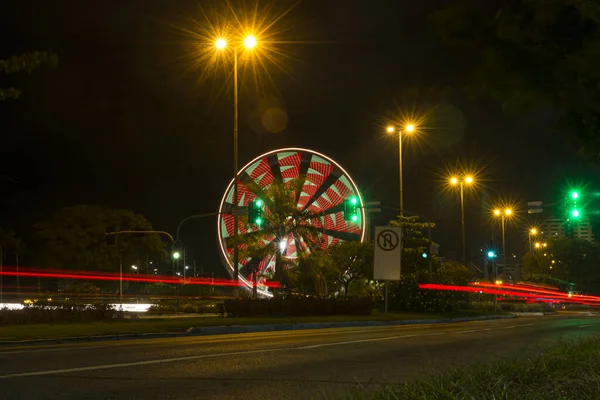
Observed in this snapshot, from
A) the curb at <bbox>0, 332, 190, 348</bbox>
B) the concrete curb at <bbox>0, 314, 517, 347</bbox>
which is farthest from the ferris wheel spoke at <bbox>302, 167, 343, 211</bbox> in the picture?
the curb at <bbox>0, 332, 190, 348</bbox>

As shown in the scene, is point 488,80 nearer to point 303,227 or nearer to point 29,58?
point 29,58

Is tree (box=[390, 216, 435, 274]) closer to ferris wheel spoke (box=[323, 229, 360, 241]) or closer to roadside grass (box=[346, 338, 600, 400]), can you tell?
ferris wheel spoke (box=[323, 229, 360, 241])

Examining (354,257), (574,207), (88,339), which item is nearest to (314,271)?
(354,257)

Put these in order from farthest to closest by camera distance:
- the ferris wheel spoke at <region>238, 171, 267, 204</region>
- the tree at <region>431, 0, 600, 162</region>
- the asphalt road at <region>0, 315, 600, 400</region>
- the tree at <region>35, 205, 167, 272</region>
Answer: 1. the tree at <region>35, 205, 167, 272</region>
2. the ferris wheel spoke at <region>238, 171, 267, 204</region>
3. the asphalt road at <region>0, 315, 600, 400</region>
4. the tree at <region>431, 0, 600, 162</region>

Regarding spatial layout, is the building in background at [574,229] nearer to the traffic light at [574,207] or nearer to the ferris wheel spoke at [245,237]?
the traffic light at [574,207]

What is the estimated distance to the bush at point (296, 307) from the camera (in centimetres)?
3033

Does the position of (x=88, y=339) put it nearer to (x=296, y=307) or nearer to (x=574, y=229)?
(x=296, y=307)

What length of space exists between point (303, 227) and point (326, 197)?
3.38 meters

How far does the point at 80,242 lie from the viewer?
77062 mm

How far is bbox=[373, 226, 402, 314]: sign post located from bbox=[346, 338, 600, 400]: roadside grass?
22.3m

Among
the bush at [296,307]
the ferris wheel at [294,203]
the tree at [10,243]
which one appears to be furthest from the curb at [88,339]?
the tree at [10,243]

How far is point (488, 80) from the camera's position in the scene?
5965 mm

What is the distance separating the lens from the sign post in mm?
32438

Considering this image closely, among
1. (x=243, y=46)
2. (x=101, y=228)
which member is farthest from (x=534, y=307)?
(x=101, y=228)
